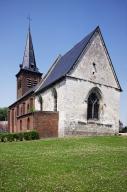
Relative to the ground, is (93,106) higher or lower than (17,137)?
higher

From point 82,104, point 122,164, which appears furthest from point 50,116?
point 122,164

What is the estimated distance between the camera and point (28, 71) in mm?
47000

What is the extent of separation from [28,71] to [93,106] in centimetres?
2019

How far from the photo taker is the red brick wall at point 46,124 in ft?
94.0

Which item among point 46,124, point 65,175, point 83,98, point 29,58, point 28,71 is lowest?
point 65,175

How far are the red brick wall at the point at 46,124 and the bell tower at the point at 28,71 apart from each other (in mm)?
19348

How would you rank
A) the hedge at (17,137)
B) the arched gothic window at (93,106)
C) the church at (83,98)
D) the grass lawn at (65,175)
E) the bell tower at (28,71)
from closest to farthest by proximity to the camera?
the grass lawn at (65,175) < the hedge at (17,137) < the church at (83,98) < the arched gothic window at (93,106) < the bell tower at (28,71)

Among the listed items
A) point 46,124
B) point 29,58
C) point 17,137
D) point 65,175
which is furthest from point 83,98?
point 29,58

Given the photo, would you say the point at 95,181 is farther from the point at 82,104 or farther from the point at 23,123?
the point at 23,123

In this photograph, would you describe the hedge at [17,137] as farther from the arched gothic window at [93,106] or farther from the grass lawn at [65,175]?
the grass lawn at [65,175]

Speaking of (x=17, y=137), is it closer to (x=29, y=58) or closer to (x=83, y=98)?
(x=83, y=98)

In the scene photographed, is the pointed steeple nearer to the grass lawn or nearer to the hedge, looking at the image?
the hedge

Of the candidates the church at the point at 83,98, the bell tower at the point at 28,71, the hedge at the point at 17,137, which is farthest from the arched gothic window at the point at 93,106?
the bell tower at the point at 28,71

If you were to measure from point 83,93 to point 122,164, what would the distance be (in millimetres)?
18013
